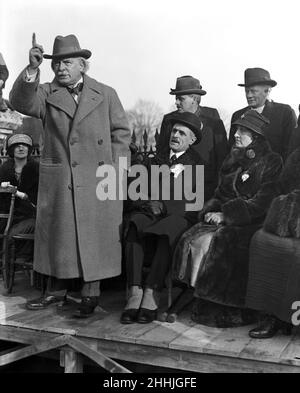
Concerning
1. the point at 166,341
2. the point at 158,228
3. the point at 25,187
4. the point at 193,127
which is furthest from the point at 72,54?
the point at 166,341

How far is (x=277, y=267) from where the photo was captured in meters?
3.69

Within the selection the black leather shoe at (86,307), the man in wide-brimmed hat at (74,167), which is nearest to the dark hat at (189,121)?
the man in wide-brimmed hat at (74,167)

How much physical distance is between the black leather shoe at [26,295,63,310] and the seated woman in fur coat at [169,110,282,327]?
1.32 meters

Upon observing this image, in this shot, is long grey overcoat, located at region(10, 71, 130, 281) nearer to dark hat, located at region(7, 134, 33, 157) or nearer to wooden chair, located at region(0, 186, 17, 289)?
wooden chair, located at region(0, 186, 17, 289)

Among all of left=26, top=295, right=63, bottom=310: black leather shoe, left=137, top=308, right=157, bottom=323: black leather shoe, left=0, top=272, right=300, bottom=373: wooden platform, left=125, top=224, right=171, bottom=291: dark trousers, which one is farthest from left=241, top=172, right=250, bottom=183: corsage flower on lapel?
left=26, top=295, right=63, bottom=310: black leather shoe

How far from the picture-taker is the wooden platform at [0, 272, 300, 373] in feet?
11.3

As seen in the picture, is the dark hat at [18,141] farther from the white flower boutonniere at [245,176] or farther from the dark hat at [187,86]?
the white flower boutonniere at [245,176]

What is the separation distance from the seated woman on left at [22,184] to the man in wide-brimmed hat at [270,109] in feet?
7.20

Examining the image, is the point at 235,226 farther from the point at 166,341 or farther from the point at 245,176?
the point at 166,341

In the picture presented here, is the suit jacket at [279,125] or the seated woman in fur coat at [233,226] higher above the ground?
the suit jacket at [279,125]

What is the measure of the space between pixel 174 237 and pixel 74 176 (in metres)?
0.98

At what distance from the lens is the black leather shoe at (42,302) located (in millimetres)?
4645

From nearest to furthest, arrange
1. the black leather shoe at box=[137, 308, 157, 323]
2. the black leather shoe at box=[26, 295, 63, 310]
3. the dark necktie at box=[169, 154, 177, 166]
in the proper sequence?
the black leather shoe at box=[137, 308, 157, 323], the dark necktie at box=[169, 154, 177, 166], the black leather shoe at box=[26, 295, 63, 310]

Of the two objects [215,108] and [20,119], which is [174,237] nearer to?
[215,108]
